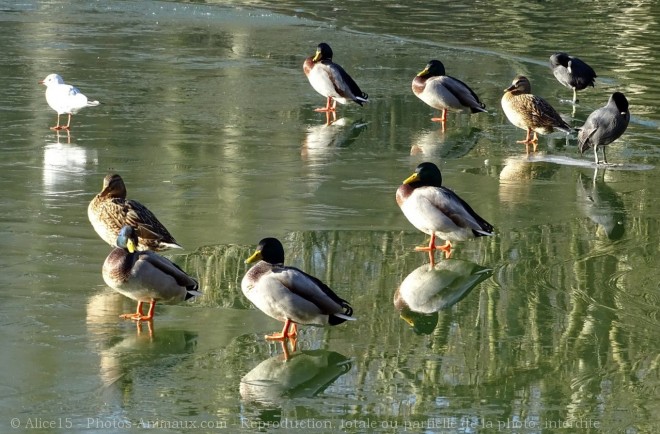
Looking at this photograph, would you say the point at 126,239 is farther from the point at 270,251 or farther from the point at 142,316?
the point at 270,251

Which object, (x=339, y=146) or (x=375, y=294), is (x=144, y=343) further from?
(x=339, y=146)

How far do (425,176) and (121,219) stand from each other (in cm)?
241

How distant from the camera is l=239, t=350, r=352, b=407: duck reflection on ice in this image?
274 inches

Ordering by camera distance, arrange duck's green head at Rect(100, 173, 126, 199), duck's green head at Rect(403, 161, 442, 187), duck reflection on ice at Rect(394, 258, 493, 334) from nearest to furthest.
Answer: duck reflection on ice at Rect(394, 258, 493, 334) < duck's green head at Rect(100, 173, 126, 199) < duck's green head at Rect(403, 161, 442, 187)

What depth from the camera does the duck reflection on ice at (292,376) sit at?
6.96 meters

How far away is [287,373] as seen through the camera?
7316mm

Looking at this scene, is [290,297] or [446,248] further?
[446,248]

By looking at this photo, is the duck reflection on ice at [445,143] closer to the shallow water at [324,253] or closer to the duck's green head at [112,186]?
the shallow water at [324,253]

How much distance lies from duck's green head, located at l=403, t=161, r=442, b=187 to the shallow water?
545mm

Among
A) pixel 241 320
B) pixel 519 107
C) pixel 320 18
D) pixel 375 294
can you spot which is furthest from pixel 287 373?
pixel 320 18

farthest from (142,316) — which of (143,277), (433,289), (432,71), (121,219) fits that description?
(432,71)

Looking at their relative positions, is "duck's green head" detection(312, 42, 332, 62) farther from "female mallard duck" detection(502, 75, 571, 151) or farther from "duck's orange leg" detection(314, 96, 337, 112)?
"female mallard duck" detection(502, 75, 571, 151)

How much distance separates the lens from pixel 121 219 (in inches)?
366

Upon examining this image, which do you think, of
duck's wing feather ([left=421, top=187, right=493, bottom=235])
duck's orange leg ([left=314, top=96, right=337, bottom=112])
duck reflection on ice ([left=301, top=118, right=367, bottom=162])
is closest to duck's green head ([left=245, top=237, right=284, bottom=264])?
duck's wing feather ([left=421, top=187, right=493, bottom=235])
